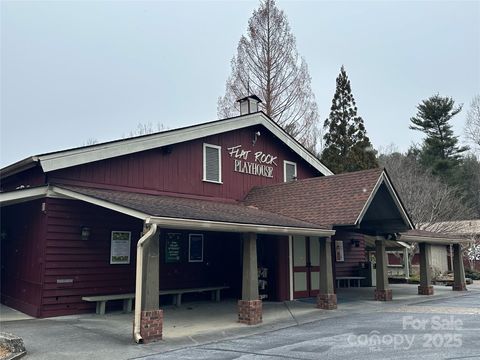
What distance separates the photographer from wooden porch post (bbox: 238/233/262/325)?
973cm

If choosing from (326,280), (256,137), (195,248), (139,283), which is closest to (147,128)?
(256,137)

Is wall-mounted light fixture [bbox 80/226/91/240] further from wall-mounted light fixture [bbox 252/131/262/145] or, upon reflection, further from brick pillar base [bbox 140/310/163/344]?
wall-mounted light fixture [bbox 252/131/262/145]

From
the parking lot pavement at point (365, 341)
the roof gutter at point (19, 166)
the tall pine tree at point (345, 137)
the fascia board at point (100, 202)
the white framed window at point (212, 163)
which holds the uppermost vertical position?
the tall pine tree at point (345, 137)

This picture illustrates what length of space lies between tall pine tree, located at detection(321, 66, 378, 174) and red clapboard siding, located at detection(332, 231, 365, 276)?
9.89 metres

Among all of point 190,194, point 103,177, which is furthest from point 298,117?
point 103,177

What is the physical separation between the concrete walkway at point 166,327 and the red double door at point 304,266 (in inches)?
25.8

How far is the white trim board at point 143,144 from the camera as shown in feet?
34.4

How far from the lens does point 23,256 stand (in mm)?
11305

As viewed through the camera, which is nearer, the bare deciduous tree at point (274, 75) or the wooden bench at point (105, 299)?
the wooden bench at point (105, 299)

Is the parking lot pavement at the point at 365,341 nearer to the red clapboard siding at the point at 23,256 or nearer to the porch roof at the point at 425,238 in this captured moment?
the porch roof at the point at 425,238

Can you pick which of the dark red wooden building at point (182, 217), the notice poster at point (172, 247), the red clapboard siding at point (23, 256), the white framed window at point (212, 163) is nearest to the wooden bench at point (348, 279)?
the dark red wooden building at point (182, 217)

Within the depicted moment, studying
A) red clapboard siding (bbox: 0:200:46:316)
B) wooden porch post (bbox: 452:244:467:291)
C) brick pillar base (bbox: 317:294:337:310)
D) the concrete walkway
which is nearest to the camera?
the concrete walkway

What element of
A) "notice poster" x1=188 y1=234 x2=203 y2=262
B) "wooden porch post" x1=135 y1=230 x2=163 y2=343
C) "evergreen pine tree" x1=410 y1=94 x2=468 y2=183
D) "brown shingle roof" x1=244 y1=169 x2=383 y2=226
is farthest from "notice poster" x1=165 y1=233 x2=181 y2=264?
"evergreen pine tree" x1=410 y1=94 x2=468 y2=183

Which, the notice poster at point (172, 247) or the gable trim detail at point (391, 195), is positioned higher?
the gable trim detail at point (391, 195)
